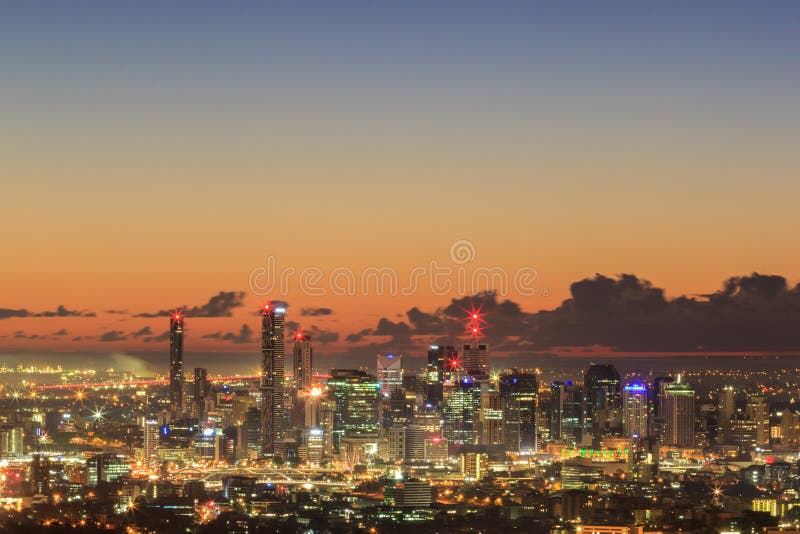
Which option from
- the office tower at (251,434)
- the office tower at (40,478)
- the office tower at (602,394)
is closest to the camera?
the office tower at (40,478)

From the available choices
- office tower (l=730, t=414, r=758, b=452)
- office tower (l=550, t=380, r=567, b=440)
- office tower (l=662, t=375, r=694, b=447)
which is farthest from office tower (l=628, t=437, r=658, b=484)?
office tower (l=730, t=414, r=758, b=452)

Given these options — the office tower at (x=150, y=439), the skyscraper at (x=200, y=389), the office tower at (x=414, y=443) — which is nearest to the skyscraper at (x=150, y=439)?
the office tower at (x=150, y=439)

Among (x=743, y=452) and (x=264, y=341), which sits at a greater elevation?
(x=264, y=341)

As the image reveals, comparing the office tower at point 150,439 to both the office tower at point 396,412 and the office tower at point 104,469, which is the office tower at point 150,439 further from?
the office tower at point 104,469

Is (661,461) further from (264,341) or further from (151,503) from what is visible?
(151,503)

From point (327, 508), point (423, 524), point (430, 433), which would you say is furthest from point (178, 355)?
point (423, 524)

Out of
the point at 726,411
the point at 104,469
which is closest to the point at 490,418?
the point at 726,411
